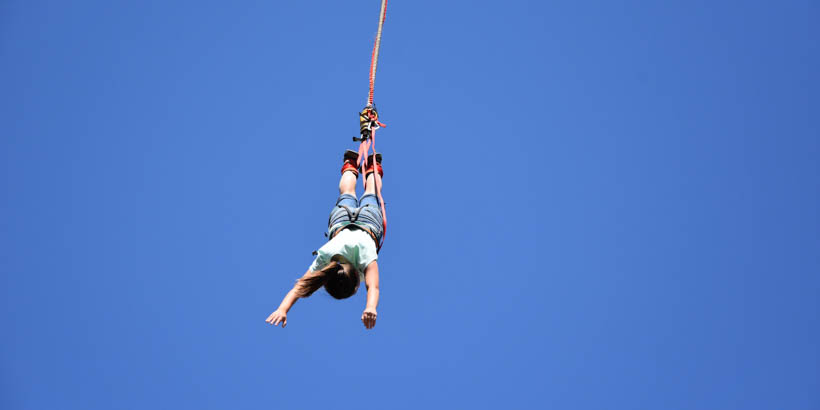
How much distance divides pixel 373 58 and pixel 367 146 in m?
0.93

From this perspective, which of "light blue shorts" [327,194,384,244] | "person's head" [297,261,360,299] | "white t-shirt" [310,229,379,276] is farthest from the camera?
"light blue shorts" [327,194,384,244]

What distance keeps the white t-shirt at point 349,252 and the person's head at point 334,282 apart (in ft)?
0.22

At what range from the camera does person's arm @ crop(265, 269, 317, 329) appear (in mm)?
6030

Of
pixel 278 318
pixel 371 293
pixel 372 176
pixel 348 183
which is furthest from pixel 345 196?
pixel 278 318

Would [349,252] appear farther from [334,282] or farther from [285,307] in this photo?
[285,307]

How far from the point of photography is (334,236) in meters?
6.84

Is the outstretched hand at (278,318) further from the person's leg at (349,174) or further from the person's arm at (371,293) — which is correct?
the person's leg at (349,174)

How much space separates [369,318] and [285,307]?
754mm

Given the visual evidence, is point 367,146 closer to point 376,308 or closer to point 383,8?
point 383,8

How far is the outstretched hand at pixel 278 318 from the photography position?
19.7 ft

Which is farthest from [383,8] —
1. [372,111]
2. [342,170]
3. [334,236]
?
[334,236]

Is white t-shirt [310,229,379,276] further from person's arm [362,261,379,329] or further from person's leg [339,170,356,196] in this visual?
person's leg [339,170,356,196]

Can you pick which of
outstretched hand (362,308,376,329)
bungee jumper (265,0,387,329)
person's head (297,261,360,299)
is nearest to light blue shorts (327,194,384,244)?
bungee jumper (265,0,387,329)

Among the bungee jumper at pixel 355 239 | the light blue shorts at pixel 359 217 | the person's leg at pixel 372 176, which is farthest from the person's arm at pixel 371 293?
the person's leg at pixel 372 176
